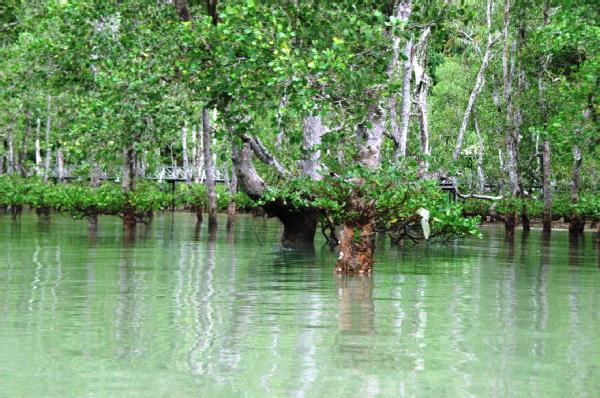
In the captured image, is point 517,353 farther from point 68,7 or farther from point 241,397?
point 68,7

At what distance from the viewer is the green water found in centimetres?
966

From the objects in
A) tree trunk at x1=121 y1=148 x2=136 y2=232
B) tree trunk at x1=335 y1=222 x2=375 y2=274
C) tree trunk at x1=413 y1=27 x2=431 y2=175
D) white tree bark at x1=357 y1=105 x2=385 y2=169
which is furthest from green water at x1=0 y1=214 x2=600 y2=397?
tree trunk at x1=121 y1=148 x2=136 y2=232

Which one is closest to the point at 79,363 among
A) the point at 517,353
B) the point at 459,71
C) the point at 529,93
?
the point at 517,353

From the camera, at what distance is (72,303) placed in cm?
1551

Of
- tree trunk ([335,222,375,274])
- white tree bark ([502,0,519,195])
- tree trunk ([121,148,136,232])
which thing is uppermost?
white tree bark ([502,0,519,195])

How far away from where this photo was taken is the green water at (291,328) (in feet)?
31.7

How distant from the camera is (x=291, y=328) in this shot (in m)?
13.1

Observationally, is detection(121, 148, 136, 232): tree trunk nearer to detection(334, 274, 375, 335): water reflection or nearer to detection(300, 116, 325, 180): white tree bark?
detection(300, 116, 325, 180): white tree bark

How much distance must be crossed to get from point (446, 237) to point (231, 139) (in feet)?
35.1

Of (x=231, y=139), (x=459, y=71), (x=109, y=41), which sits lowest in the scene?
(x=231, y=139)

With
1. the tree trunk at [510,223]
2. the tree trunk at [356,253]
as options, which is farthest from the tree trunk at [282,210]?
the tree trunk at [510,223]

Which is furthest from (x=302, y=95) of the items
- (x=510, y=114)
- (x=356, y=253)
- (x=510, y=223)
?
(x=510, y=114)

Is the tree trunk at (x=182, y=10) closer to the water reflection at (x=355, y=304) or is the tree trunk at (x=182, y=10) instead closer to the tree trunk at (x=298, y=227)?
the tree trunk at (x=298, y=227)

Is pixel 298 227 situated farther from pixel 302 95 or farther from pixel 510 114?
pixel 510 114
